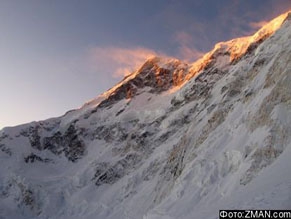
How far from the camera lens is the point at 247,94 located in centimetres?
5803

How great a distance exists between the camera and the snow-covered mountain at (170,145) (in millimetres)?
44062

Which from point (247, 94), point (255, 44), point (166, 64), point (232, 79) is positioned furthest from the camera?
point (166, 64)

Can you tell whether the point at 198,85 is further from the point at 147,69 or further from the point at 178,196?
the point at 178,196

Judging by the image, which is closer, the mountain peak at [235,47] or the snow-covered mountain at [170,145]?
the snow-covered mountain at [170,145]

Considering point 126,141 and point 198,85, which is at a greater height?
point 198,85

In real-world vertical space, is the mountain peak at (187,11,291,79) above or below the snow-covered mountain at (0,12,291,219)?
above

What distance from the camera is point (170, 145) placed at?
84688mm

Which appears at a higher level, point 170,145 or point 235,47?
point 235,47

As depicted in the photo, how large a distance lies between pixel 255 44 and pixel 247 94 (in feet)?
116

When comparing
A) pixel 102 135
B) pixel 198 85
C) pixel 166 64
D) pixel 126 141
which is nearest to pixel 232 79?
pixel 198 85

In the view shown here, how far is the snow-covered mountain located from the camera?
4406 centimetres

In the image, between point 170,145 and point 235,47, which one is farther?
point 235,47

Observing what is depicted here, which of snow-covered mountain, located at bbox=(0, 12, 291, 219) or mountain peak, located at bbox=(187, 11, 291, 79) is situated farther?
mountain peak, located at bbox=(187, 11, 291, 79)

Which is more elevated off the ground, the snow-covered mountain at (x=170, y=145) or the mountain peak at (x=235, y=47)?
the mountain peak at (x=235, y=47)
